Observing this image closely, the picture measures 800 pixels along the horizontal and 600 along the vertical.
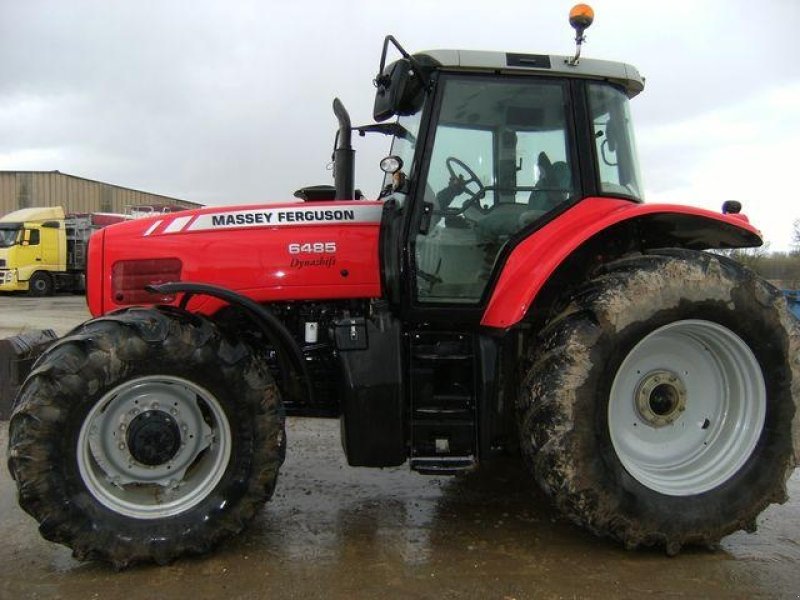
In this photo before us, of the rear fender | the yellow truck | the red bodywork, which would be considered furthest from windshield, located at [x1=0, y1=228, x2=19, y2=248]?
the rear fender

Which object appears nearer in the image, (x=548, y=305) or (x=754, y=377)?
(x=754, y=377)

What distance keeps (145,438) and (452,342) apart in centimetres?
152

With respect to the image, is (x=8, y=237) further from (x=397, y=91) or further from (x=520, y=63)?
(x=520, y=63)

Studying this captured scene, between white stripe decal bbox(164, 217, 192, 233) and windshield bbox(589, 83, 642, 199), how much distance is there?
2169mm

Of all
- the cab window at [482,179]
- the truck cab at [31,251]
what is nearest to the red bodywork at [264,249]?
the cab window at [482,179]

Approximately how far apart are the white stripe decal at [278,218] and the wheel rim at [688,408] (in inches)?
62.1

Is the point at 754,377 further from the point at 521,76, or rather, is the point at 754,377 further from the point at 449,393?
the point at 521,76

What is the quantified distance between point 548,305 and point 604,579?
1318 millimetres

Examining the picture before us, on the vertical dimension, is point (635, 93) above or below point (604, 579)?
above

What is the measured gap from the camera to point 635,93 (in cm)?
364

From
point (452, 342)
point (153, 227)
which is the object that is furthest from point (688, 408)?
point (153, 227)

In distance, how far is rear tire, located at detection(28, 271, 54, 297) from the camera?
21.6 m

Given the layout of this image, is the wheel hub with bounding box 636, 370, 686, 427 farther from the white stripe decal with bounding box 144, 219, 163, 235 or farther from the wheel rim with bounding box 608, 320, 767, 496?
the white stripe decal with bounding box 144, 219, 163, 235

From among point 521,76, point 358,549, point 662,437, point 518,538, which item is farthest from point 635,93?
point 358,549
